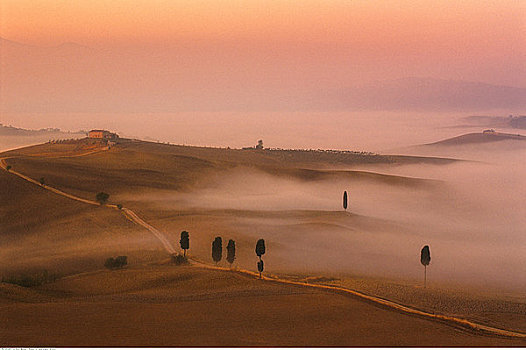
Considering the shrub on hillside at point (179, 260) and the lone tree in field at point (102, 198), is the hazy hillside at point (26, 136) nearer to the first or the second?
the lone tree in field at point (102, 198)

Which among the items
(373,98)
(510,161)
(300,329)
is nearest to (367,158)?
(373,98)

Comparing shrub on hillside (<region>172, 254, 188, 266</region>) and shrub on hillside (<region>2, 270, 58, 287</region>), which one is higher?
shrub on hillside (<region>172, 254, 188, 266</region>)

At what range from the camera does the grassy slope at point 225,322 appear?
31.3 ft

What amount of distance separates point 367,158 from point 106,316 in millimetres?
60362

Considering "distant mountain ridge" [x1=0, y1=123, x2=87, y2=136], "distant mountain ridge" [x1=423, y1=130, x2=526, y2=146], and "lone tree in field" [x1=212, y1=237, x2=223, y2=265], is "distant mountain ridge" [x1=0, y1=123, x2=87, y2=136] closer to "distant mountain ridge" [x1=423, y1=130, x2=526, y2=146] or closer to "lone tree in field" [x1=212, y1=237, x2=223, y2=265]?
"lone tree in field" [x1=212, y1=237, x2=223, y2=265]

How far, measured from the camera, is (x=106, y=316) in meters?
10.8

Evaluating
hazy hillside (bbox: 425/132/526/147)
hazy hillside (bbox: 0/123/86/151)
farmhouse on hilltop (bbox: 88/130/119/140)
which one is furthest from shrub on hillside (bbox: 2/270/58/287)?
hazy hillside (bbox: 425/132/526/147)

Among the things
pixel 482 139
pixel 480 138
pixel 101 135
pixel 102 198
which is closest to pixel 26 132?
pixel 101 135

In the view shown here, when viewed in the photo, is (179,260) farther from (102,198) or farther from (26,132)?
(26,132)

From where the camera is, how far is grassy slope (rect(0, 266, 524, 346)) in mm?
9539

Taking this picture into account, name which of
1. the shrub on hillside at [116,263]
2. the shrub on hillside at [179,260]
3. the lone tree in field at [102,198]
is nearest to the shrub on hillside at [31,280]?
the shrub on hillside at [116,263]

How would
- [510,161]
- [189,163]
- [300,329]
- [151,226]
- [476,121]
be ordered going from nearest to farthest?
1. [300,329]
2. [151,226]
3. [189,163]
4. [510,161]
5. [476,121]

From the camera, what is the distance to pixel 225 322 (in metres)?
10.6

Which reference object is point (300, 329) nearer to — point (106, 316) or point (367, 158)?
point (106, 316)
